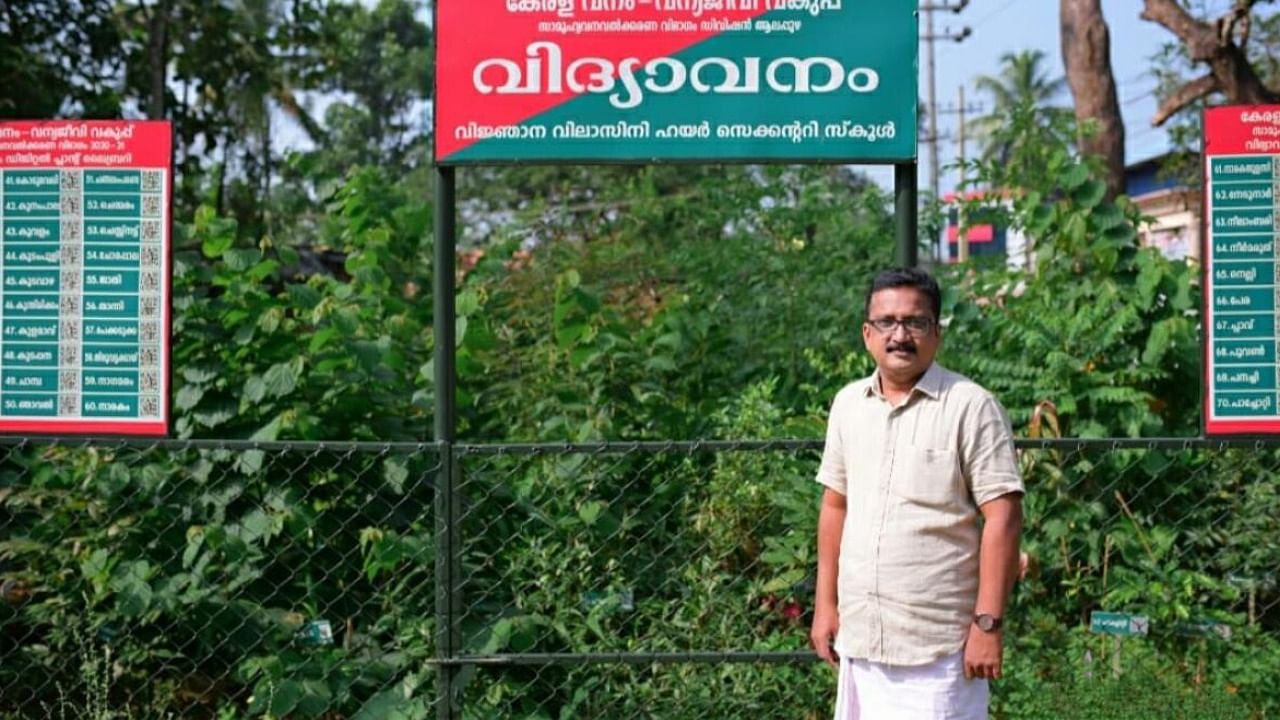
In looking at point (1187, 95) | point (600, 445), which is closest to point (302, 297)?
point (600, 445)

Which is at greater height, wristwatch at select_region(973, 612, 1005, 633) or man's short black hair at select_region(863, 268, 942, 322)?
man's short black hair at select_region(863, 268, 942, 322)

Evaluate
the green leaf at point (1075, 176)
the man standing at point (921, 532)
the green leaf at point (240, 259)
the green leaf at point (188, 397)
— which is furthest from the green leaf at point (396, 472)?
the green leaf at point (1075, 176)

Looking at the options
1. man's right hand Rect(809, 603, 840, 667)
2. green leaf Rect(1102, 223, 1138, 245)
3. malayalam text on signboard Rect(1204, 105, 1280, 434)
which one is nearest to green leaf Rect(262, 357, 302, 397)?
man's right hand Rect(809, 603, 840, 667)

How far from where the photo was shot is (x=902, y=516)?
324cm

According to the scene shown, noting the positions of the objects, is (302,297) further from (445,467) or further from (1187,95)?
(1187,95)

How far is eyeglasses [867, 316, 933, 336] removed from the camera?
330cm

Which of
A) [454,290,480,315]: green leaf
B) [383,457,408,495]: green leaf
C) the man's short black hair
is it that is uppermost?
[454,290,480,315]: green leaf

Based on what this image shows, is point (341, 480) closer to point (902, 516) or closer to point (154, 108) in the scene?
point (902, 516)

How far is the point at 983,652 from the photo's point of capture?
314cm

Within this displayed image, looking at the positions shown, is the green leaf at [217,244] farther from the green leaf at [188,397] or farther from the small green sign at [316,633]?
the small green sign at [316,633]

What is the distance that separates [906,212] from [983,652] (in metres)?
1.71

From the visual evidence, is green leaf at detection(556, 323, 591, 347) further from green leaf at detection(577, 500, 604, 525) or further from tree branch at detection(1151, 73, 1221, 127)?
tree branch at detection(1151, 73, 1221, 127)

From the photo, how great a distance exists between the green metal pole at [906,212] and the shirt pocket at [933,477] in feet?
4.30

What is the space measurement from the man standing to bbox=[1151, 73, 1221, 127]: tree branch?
957 centimetres
